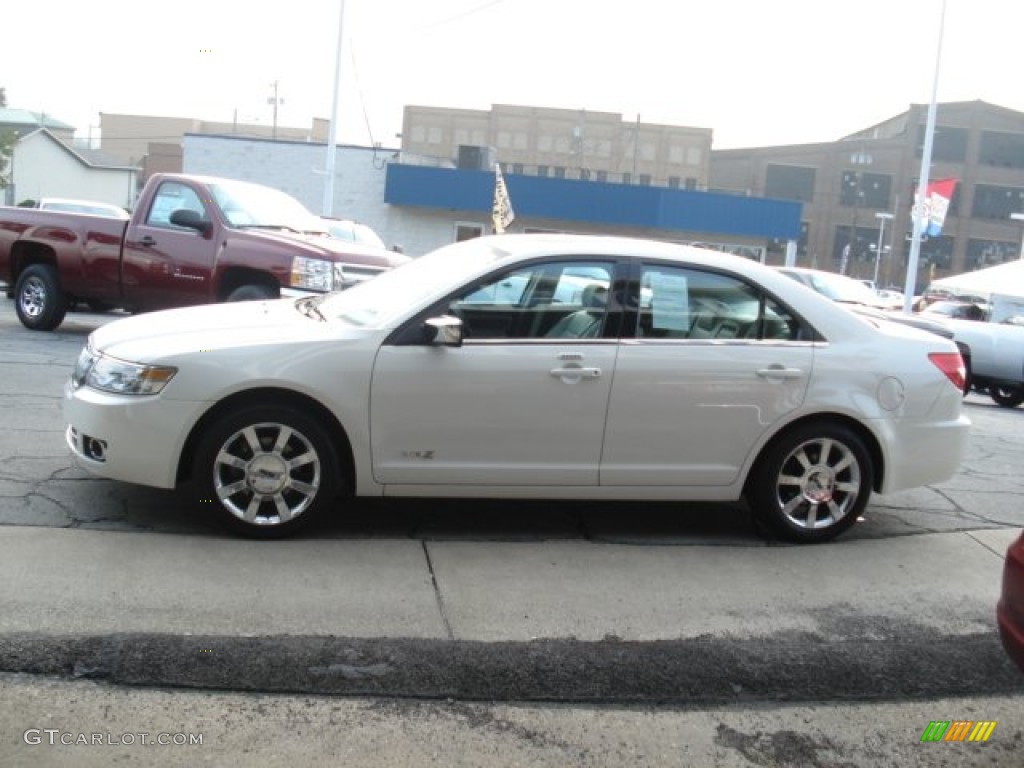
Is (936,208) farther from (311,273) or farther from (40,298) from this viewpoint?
(40,298)

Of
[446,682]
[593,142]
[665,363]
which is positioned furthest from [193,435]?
[593,142]

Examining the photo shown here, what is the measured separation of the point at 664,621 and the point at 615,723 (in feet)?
3.09

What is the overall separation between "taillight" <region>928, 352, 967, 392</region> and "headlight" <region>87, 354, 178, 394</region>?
13.4ft

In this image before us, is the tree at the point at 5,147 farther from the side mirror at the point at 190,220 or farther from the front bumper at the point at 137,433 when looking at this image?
the front bumper at the point at 137,433

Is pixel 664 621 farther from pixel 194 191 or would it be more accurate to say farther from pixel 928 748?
pixel 194 191

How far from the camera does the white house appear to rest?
63.2m

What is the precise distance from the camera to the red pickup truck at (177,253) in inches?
384

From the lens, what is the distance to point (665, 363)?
517 centimetres

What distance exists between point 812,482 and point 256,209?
7136 mm

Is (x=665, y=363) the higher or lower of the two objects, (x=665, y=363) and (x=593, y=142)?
the lower

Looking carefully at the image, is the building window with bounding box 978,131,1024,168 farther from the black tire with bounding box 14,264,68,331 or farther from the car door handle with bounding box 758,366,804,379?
the car door handle with bounding box 758,366,804,379

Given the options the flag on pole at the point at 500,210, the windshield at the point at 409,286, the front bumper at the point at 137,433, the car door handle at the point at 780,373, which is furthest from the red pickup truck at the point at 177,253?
the flag on pole at the point at 500,210

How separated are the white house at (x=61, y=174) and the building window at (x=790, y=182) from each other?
5848 cm

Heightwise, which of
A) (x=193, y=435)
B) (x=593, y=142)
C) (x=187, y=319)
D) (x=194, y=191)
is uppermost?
(x=593, y=142)
